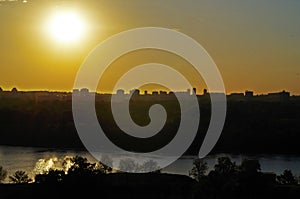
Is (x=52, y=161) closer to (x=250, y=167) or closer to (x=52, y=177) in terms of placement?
(x=52, y=177)

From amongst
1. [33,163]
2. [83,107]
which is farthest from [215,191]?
[83,107]

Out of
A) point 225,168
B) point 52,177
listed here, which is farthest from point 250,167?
point 52,177

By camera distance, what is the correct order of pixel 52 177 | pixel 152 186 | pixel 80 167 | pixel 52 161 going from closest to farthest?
pixel 52 177, pixel 80 167, pixel 152 186, pixel 52 161

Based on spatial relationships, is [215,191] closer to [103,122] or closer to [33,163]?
[33,163]

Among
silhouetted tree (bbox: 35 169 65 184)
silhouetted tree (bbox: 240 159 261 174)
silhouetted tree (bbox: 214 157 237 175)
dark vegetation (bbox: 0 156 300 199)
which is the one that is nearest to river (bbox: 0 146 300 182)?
silhouetted tree (bbox: 35 169 65 184)

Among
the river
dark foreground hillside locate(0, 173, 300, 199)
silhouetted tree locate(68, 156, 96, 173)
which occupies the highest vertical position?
the river

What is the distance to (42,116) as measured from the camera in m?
22.4

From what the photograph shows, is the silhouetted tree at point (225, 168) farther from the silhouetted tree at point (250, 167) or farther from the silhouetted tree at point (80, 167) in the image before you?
the silhouetted tree at point (80, 167)

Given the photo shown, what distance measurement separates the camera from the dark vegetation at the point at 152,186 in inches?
272

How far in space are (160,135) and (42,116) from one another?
5495 mm

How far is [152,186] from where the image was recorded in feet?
25.6

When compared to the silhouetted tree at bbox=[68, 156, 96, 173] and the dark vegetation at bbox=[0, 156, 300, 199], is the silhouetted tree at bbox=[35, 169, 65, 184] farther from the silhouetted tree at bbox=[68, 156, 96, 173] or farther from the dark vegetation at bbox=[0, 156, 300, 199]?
the silhouetted tree at bbox=[68, 156, 96, 173]

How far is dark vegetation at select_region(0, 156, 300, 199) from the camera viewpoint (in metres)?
6.91

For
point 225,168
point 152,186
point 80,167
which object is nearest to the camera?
point 225,168
